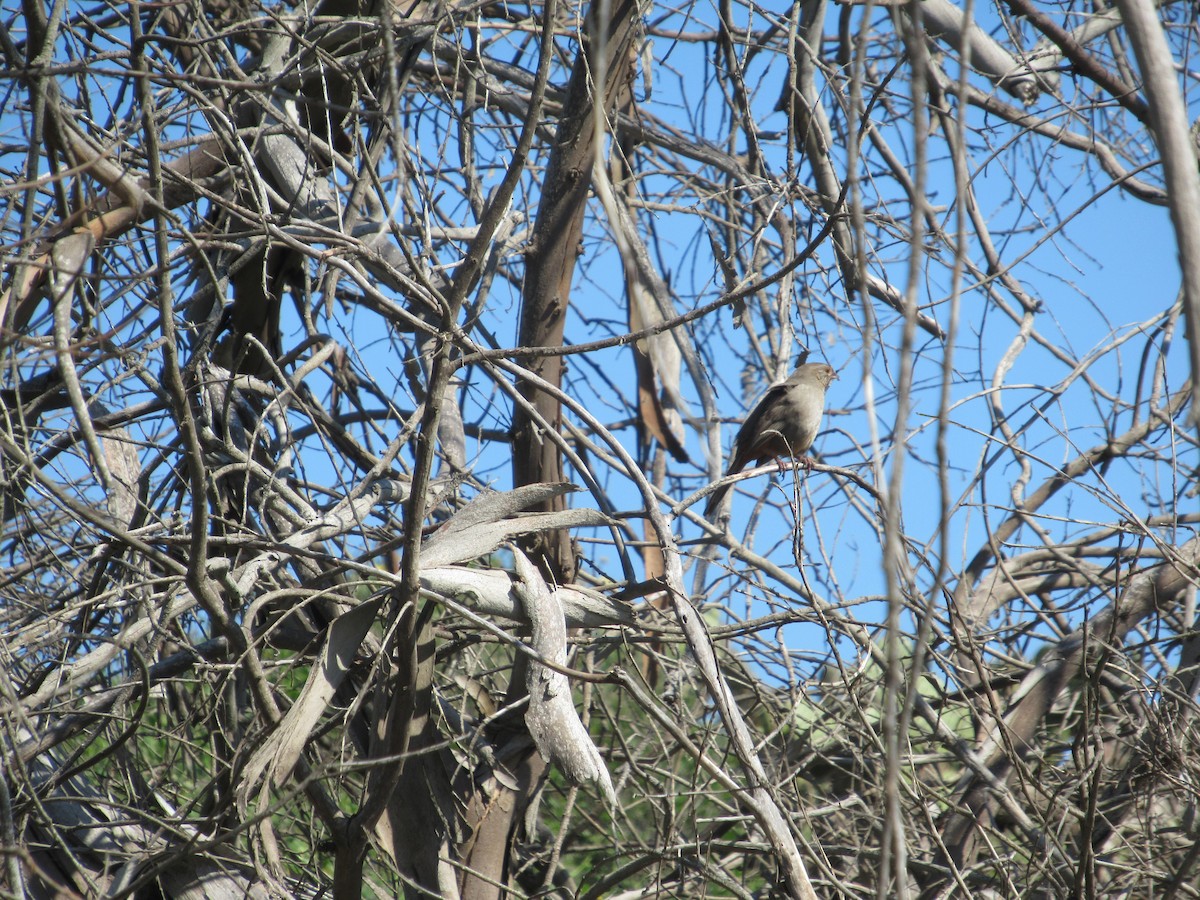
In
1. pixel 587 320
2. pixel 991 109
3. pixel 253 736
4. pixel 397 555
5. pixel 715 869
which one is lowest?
pixel 715 869

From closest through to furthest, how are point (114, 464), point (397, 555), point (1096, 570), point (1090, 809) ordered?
point (1090, 809) < point (114, 464) < point (397, 555) < point (1096, 570)

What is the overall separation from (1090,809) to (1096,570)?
2.73 m

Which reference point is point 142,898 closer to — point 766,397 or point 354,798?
point 354,798

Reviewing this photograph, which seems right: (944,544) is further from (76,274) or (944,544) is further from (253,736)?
(253,736)

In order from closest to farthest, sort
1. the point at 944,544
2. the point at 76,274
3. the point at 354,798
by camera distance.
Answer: the point at 944,544 → the point at 76,274 → the point at 354,798

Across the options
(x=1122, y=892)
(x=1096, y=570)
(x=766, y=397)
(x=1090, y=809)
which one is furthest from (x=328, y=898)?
(x=1096, y=570)

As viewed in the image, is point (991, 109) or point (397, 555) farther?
point (991, 109)

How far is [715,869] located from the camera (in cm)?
416

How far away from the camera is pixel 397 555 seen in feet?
15.2

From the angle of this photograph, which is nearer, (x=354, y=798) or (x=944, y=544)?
(x=944, y=544)

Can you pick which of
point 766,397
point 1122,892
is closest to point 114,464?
point 766,397

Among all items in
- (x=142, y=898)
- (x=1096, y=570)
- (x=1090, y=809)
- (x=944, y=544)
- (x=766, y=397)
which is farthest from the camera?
(x=766, y=397)

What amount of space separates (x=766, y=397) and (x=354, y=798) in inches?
122

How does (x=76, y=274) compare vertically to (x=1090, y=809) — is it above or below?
above
